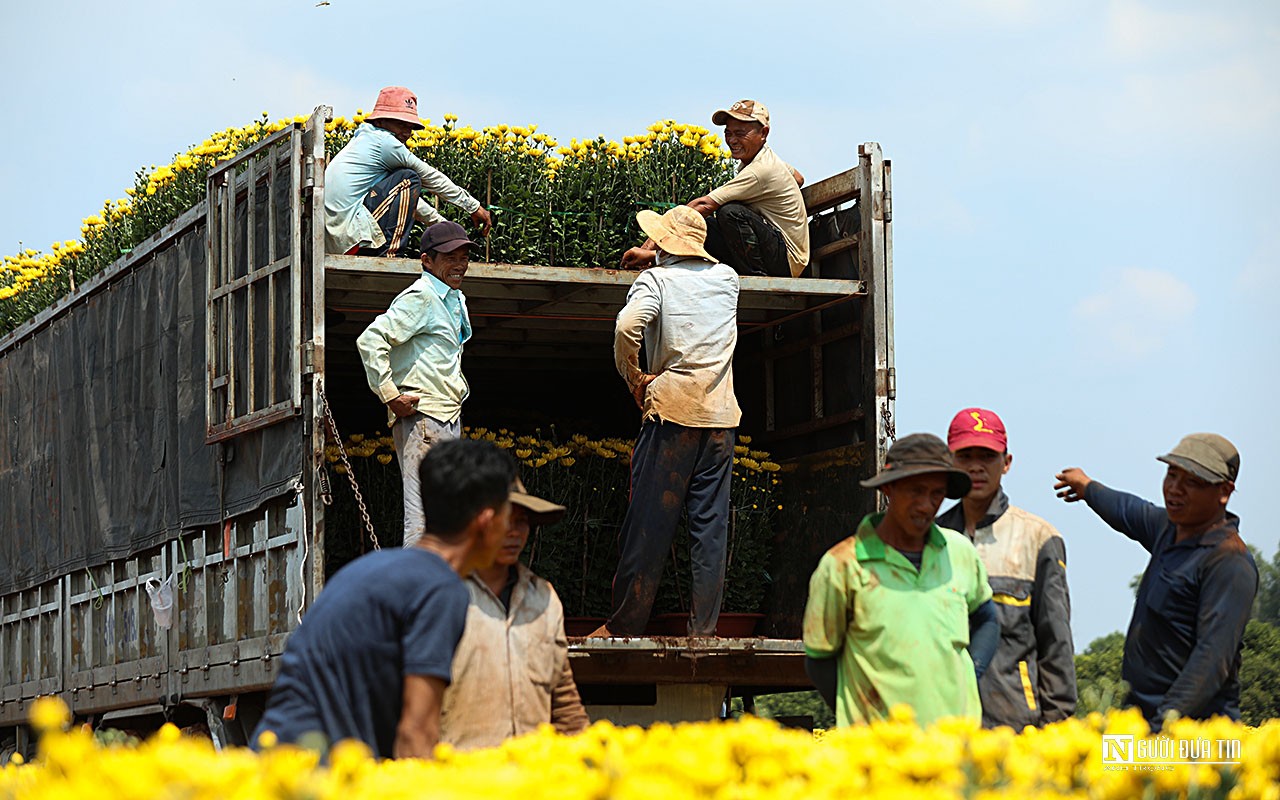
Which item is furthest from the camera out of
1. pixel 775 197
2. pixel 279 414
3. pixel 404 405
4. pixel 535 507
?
pixel 775 197

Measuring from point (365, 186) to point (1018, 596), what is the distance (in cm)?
442

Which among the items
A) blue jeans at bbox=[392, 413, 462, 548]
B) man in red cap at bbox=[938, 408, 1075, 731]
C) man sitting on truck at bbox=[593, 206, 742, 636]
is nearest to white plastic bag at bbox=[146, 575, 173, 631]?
blue jeans at bbox=[392, 413, 462, 548]

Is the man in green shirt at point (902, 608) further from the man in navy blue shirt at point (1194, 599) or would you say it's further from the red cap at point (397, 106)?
the red cap at point (397, 106)

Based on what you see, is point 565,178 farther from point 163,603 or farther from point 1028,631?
point 1028,631

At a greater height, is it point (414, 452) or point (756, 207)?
point (756, 207)

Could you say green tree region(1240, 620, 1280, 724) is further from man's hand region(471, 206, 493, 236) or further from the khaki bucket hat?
the khaki bucket hat

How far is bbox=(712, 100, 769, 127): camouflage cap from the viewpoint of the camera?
9.65m

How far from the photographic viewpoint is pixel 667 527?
873cm

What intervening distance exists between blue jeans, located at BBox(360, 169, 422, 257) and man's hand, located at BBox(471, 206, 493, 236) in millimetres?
423

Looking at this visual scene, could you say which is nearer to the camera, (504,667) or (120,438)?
(504,667)

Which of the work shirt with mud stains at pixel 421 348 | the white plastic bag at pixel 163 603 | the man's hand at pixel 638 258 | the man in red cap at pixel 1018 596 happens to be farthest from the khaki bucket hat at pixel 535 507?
the white plastic bag at pixel 163 603

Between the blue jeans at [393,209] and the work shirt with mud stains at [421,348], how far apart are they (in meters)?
0.65

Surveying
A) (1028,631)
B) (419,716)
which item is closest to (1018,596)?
(1028,631)

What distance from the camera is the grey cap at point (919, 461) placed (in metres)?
5.31
